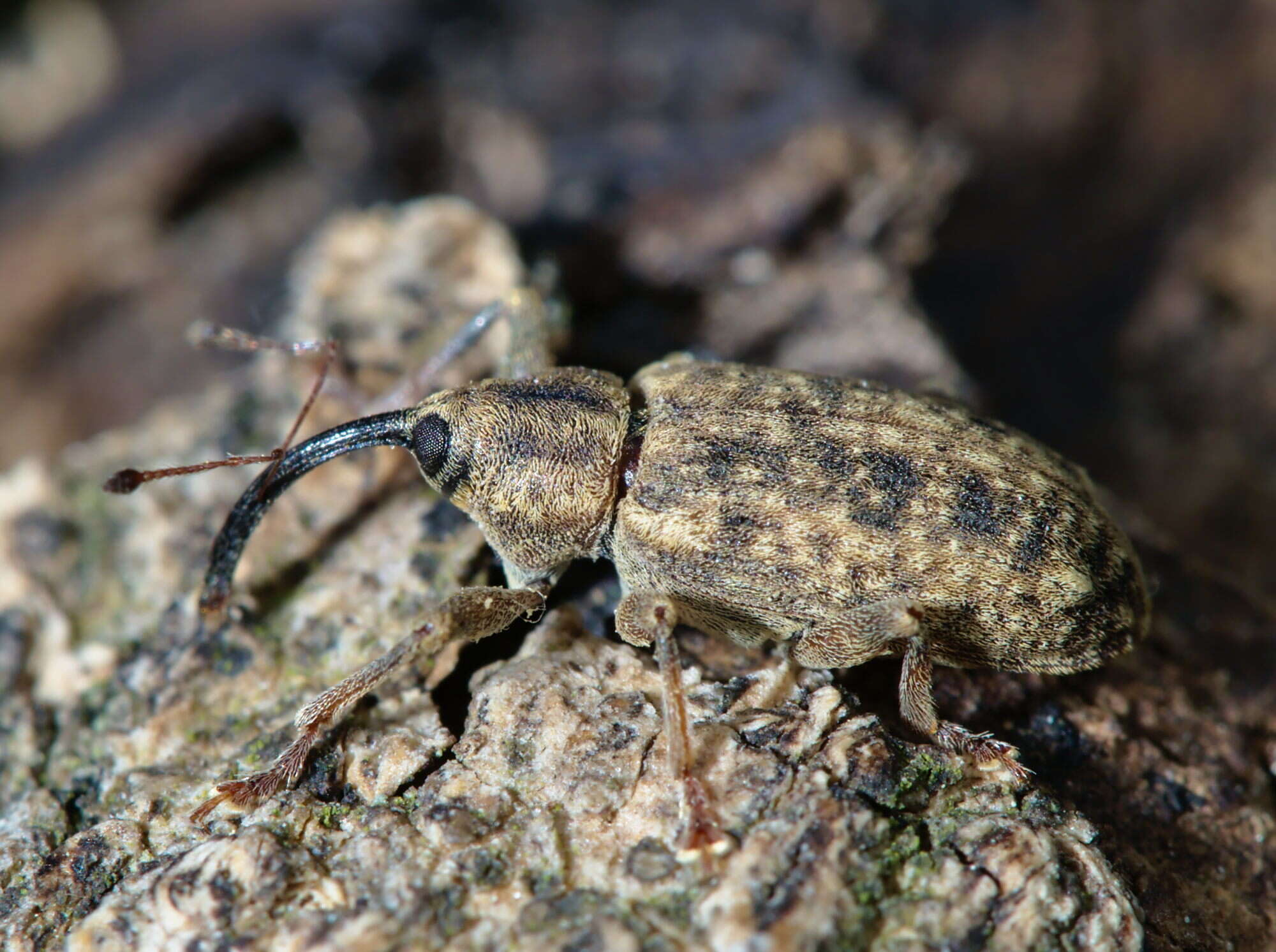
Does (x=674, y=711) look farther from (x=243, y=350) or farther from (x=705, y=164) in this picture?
(x=705, y=164)

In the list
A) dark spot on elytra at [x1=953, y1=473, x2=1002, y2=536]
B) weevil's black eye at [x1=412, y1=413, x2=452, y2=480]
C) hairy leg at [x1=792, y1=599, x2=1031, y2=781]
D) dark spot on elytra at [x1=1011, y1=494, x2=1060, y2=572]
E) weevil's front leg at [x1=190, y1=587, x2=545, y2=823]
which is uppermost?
dark spot on elytra at [x1=953, y1=473, x2=1002, y2=536]

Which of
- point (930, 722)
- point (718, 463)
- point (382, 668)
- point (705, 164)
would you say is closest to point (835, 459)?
point (718, 463)

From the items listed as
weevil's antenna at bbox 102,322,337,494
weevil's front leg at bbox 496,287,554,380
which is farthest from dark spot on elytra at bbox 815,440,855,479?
weevil's antenna at bbox 102,322,337,494

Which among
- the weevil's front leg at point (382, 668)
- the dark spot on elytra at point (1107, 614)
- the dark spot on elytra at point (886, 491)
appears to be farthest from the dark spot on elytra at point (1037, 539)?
the weevil's front leg at point (382, 668)

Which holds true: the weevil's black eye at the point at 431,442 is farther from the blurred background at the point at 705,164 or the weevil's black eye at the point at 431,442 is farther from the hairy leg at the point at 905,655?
the blurred background at the point at 705,164

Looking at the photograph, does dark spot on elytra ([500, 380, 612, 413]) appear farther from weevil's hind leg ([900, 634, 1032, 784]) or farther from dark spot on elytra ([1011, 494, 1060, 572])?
dark spot on elytra ([1011, 494, 1060, 572])

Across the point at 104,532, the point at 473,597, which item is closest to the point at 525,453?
the point at 473,597

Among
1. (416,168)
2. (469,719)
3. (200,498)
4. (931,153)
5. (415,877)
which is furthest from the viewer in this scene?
(416,168)

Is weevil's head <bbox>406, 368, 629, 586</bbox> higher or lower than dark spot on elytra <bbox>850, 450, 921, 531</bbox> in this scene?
lower

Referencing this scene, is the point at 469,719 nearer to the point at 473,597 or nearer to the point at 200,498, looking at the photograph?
the point at 473,597
